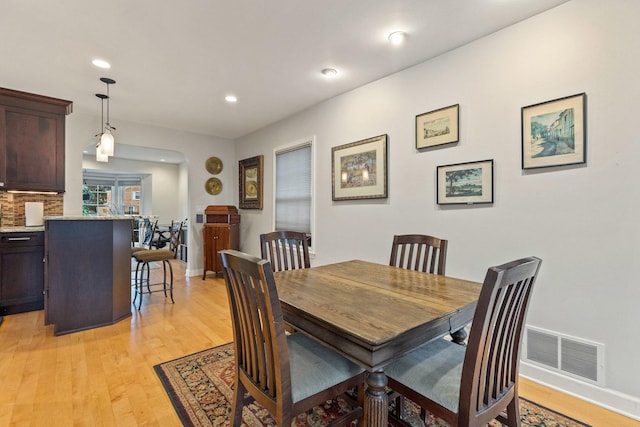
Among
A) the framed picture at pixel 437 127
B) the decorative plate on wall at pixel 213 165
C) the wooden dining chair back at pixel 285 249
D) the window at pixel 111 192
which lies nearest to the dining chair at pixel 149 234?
the decorative plate on wall at pixel 213 165

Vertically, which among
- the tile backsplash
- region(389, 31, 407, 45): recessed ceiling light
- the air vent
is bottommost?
the air vent

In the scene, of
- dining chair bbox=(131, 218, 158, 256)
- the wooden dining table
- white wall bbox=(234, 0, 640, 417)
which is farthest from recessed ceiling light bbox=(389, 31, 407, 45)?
dining chair bbox=(131, 218, 158, 256)

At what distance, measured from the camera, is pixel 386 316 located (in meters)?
1.21

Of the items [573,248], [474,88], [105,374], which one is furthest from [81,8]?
[573,248]

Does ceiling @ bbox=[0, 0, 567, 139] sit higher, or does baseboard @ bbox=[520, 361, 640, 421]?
ceiling @ bbox=[0, 0, 567, 139]

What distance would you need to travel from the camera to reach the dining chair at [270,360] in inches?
42.5

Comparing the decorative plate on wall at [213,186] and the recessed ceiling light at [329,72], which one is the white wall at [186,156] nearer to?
the decorative plate on wall at [213,186]

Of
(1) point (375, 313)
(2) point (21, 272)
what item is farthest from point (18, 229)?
(1) point (375, 313)

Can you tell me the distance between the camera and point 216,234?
4980mm

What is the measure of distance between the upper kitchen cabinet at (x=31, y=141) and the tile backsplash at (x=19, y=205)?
0.37 metres

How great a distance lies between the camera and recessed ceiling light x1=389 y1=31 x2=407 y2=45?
7.50 ft

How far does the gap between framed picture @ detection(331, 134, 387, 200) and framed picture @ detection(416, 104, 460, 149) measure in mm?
394

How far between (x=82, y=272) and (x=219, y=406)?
6.85 feet

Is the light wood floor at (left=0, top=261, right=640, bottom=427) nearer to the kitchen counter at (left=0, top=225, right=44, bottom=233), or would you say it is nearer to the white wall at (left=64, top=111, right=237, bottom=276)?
the kitchen counter at (left=0, top=225, right=44, bottom=233)
